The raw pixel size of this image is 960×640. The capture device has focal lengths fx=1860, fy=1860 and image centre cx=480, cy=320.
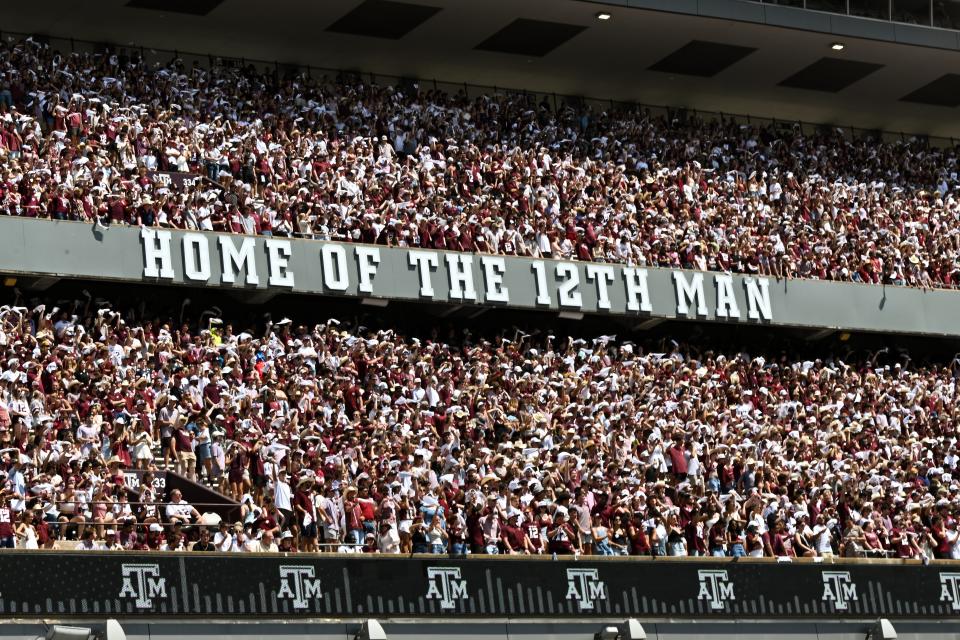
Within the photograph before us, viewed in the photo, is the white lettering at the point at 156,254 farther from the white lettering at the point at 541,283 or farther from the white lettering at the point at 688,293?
the white lettering at the point at 688,293

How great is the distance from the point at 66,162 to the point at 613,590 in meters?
14.4

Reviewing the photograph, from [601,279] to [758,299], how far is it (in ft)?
13.7

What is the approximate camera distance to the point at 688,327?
4150 cm

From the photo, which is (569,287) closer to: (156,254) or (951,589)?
(156,254)

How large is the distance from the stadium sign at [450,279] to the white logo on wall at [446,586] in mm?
12578

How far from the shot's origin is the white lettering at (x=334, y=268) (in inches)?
1415

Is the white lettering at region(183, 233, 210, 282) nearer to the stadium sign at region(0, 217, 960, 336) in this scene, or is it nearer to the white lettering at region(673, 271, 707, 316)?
the stadium sign at region(0, 217, 960, 336)

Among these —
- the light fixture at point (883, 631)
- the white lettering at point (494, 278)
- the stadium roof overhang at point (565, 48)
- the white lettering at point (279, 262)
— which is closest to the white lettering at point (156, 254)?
the white lettering at point (279, 262)

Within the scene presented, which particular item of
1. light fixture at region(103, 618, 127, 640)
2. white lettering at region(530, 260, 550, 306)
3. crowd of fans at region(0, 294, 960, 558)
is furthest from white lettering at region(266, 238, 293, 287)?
light fixture at region(103, 618, 127, 640)

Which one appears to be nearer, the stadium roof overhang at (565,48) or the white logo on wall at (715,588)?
the white logo on wall at (715,588)

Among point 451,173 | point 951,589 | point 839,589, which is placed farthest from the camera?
point 451,173

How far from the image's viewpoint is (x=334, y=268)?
3606 centimetres

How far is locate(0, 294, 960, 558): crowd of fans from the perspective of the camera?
84.4ft

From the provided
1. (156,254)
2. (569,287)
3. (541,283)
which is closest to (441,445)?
(156,254)
